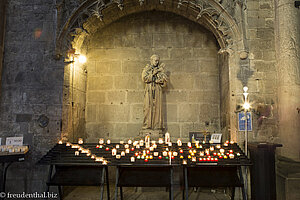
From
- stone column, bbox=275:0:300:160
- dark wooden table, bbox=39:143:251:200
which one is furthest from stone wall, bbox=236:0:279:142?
dark wooden table, bbox=39:143:251:200

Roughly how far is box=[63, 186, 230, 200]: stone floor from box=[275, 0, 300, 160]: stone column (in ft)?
6.99

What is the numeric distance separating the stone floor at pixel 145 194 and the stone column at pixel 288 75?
2.13 meters

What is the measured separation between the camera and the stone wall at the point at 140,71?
7742mm

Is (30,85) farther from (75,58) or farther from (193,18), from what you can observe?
(193,18)

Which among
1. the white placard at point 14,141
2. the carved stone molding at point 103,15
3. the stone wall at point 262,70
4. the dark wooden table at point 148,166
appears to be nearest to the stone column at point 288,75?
the stone wall at point 262,70

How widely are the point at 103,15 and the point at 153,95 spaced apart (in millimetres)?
2903

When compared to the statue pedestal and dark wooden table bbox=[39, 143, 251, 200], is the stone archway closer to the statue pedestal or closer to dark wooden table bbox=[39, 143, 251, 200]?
dark wooden table bbox=[39, 143, 251, 200]

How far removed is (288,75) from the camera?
5.68 metres

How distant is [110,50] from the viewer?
8172 mm

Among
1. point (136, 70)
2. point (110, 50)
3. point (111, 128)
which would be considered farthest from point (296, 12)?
point (111, 128)

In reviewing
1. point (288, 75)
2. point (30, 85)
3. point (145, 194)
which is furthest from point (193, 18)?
point (145, 194)

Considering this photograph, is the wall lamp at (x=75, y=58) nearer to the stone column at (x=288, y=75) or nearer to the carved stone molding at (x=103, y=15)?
the carved stone molding at (x=103, y=15)

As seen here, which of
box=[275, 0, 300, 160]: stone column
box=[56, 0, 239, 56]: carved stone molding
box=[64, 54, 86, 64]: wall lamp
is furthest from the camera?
box=[64, 54, 86, 64]: wall lamp

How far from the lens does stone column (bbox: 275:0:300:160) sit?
18.1 feet
